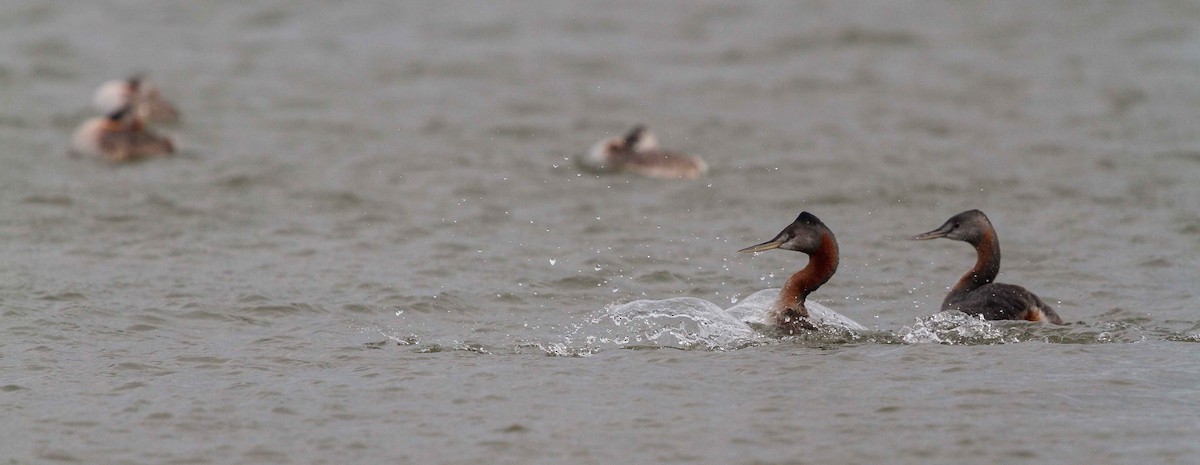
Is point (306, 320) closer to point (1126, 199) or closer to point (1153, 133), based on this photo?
point (1126, 199)

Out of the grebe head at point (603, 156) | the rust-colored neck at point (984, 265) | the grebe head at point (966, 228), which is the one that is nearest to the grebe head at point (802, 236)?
the grebe head at point (966, 228)

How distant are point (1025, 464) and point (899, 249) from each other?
5926 millimetres

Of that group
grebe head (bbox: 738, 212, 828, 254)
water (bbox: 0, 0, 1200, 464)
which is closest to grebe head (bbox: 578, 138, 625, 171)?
water (bbox: 0, 0, 1200, 464)

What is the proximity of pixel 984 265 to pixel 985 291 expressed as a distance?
1.79ft

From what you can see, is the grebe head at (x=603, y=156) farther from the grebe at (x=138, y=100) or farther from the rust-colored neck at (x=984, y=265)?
the rust-colored neck at (x=984, y=265)

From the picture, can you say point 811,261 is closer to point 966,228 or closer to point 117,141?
point 966,228

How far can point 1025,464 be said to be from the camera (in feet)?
22.0

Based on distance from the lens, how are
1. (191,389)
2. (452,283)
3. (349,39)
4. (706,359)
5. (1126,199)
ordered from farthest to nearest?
(349,39) < (1126,199) < (452,283) < (706,359) < (191,389)

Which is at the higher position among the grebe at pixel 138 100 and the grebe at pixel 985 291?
the grebe at pixel 138 100

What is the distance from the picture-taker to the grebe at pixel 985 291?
9.44 metres

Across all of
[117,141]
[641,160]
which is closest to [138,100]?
[117,141]

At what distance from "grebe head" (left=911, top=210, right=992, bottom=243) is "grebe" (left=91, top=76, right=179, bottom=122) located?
399 inches

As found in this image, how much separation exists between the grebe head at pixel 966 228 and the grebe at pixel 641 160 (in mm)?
5365

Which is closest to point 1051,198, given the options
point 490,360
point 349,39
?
point 490,360
